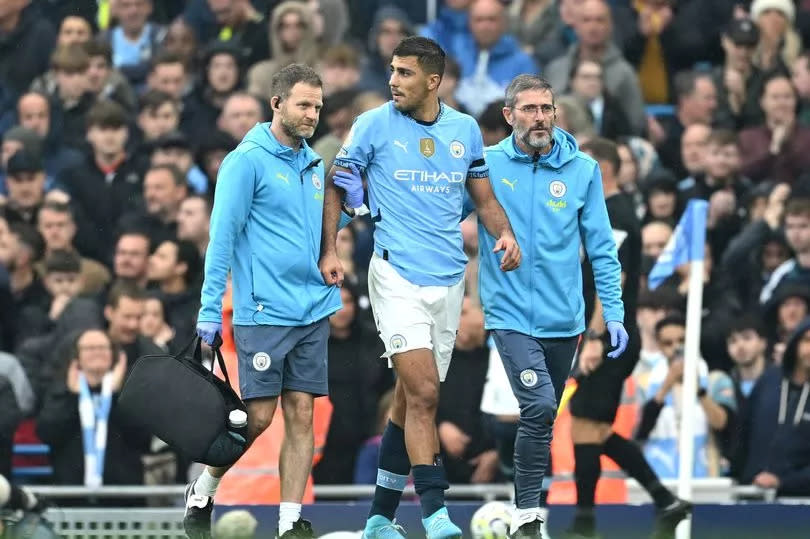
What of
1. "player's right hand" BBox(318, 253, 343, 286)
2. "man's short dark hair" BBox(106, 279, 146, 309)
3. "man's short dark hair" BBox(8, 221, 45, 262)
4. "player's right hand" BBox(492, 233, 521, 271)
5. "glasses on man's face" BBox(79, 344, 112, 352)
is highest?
"man's short dark hair" BBox(8, 221, 45, 262)

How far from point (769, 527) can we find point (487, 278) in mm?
2308

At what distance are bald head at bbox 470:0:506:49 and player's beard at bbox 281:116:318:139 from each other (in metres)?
7.06

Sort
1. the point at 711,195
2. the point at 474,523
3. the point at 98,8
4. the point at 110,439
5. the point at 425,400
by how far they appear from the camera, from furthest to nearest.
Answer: the point at 98,8 < the point at 711,195 < the point at 110,439 < the point at 474,523 < the point at 425,400

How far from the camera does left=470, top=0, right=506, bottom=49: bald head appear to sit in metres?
17.1

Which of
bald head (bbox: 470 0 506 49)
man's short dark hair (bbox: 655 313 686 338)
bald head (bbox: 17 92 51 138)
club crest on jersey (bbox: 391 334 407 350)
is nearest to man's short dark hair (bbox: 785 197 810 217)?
man's short dark hair (bbox: 655 313 686 338)

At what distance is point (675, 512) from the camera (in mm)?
11570

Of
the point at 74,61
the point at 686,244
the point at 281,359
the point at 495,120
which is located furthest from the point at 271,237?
the point at 74,61

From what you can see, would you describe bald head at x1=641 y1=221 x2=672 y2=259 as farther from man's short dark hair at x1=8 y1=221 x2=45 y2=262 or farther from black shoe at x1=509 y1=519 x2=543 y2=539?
black shoe at x1=509 y1=519 x2=543 y2=539

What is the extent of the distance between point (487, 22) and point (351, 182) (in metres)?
7.12

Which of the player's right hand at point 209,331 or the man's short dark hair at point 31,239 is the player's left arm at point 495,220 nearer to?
the player's right hand at point 209,331

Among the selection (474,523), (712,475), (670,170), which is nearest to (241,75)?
(670,170)

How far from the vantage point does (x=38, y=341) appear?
14.4 m

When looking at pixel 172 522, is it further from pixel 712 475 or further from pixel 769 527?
pixel 712 475

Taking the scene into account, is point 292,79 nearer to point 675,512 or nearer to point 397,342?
point 397,342
